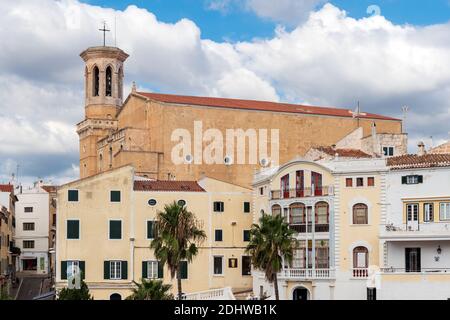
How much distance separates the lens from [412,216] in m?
55.3

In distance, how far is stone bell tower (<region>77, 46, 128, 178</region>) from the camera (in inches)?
3708

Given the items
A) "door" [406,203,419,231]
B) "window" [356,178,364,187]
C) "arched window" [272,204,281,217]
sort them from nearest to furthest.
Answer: "door" [406,203,419,231] → "window" [356,178,364,187] → "arched window" [272,204,281,217]

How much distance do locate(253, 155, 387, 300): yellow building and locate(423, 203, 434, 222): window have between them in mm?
2885

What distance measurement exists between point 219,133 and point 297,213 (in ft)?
71.9

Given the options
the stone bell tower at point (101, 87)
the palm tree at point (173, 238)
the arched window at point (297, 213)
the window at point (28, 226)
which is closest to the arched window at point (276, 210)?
the arched window at point (297, 213)

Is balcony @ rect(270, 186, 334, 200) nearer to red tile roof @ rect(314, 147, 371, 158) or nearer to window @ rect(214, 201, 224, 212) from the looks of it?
window @ rect(214, 201, 224, 212)

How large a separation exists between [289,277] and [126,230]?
12.9 metres

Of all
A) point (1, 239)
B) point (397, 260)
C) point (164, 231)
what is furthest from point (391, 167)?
Answer: point (1, 239)

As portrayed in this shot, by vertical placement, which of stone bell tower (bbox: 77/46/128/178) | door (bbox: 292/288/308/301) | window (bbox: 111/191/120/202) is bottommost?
door (bbox: 292/288/308/301)

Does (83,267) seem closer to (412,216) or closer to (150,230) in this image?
(150,230)

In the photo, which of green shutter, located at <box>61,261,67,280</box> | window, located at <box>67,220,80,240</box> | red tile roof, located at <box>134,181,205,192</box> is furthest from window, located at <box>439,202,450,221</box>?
green shutter, located at <box>61,261,67,280</box>

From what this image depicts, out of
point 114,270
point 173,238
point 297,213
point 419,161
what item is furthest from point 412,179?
point 114,270

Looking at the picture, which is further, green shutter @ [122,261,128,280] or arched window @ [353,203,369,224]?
green shutter @ [122,261,128,280]

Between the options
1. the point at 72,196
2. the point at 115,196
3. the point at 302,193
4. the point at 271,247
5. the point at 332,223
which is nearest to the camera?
the point at 271,247
